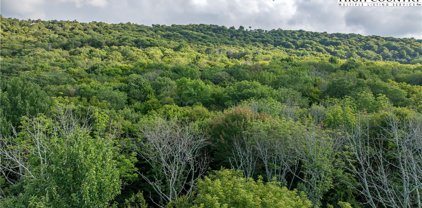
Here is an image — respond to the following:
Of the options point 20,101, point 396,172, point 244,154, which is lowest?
point 396,172

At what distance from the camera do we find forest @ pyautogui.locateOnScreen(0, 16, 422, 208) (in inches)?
656

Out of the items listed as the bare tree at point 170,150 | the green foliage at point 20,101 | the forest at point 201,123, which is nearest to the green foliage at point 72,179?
the forest at point 201,123

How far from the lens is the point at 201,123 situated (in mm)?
31312

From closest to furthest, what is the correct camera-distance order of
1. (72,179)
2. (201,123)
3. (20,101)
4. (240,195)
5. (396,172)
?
(240,195)
(72,179)
(396,172)
(201,123)
(20,101)

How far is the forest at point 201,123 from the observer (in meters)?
16.7

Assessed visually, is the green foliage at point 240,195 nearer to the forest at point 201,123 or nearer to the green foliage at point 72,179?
the forest at point 201,123

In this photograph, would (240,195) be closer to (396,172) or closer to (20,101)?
(396,172)

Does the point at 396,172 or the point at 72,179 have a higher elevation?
the point at 72,179

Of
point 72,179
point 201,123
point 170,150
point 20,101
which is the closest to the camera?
point 72,179

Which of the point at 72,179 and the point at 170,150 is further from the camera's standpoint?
the point at 170,150

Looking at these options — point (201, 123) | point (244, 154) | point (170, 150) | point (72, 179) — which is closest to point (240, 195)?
point (72, 179)

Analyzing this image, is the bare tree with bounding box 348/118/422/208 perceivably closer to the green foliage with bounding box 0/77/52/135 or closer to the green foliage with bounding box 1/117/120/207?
the green foliage with bounding box 1/117/120/207

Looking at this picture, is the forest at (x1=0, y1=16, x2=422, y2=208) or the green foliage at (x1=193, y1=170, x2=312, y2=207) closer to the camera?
the green foliage at (x1=193, y1=170, x2=312, y2=207)

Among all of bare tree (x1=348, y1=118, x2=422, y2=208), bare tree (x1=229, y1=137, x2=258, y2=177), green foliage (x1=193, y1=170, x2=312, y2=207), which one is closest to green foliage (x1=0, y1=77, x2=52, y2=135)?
bare tree (x1=229, y1=137, x2=258, y2=177)
